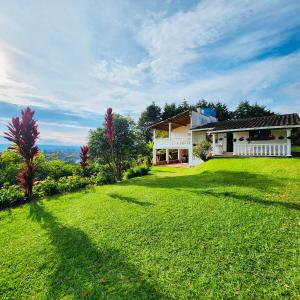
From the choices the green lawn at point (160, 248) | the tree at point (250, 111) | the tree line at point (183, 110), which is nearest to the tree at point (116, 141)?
the green lawn at point (160, 248)

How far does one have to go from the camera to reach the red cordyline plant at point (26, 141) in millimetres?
8516

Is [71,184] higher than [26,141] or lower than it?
lower

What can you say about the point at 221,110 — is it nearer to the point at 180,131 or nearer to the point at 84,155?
the point at 180,131

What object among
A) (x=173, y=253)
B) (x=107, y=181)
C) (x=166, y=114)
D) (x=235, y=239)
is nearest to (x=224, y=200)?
(x=235, y=239)

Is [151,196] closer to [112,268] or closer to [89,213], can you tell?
[89,213]

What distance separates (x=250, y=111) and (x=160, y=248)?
129 ft

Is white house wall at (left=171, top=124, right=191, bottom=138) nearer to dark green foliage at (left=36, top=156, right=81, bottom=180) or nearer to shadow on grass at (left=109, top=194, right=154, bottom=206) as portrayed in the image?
dark green foliage at (left=36, top=156, right=81, bottom=180)

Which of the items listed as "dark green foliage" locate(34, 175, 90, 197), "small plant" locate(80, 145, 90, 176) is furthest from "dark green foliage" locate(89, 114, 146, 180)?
"dark green foliage" locate(34, 175, 90, 197)

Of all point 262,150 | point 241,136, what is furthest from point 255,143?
point 262,150

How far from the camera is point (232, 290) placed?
2.85 meters

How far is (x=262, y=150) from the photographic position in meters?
14.6

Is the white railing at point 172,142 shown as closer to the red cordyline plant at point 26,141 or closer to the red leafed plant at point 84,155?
the red leafed plant at point 84,155

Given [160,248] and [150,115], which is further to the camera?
[150,115]

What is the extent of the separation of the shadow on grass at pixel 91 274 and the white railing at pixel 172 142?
17.2 m
